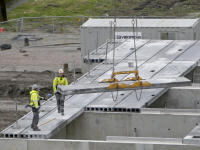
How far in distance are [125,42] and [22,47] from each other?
10738 millimetres

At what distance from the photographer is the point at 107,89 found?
21703 mm

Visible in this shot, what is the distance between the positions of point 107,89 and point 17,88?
10.8m

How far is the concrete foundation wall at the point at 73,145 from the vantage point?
18.6m

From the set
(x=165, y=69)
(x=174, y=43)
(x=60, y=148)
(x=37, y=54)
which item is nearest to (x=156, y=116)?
(x=60, y=148)

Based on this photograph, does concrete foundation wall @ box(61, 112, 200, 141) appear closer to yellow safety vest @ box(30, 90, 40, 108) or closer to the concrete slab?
the concrete slab

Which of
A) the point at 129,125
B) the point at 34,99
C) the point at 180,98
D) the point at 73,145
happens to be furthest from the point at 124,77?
the point at 73,145

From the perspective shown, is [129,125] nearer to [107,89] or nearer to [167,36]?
[107,89]

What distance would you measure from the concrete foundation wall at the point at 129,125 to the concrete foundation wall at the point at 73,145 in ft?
10.5

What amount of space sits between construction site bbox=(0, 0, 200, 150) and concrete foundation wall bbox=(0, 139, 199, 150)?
1.3 inches

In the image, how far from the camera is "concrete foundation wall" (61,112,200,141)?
21781 millimetres

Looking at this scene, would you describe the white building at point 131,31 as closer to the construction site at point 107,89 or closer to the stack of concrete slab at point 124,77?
the construction site at point 107,89

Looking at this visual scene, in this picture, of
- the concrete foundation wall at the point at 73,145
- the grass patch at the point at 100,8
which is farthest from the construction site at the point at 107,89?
the grass patch at the point at 100,8

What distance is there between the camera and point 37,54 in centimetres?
4116

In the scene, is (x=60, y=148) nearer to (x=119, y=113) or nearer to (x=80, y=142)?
(x=80, y=142)
